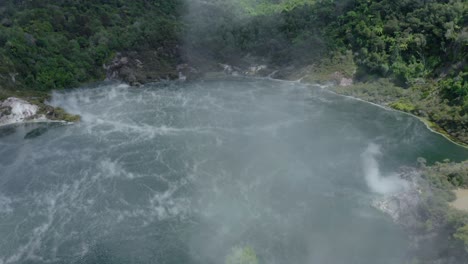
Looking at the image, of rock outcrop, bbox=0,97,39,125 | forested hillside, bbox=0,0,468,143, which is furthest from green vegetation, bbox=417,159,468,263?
rock outcrop, bbox=0,97,39,125

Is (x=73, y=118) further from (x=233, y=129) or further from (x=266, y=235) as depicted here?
(x=266, y=235)

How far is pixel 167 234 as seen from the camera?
135 feet

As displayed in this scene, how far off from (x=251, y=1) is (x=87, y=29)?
47.2 metres

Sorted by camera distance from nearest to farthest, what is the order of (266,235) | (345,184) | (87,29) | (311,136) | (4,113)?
1. (266,235)
2. (345,184)
3. (311,136)
4. (4,113)
5. (87,29)

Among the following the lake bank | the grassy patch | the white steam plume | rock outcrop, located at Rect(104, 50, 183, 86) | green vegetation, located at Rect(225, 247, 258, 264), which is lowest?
rock outcrop, located at Rect(104, 50, 183, 86)

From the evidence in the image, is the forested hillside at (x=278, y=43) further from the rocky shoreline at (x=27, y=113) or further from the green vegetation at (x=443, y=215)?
the green vegetation at (x=443, y=215)

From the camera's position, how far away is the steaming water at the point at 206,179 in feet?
131

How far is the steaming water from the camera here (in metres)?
39.9

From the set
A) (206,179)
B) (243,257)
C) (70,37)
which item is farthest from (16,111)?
(243,257)

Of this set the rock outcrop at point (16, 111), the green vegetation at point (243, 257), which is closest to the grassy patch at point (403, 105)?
the green vegetation at point (243, 257)

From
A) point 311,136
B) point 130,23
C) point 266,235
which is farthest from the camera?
point 130,23

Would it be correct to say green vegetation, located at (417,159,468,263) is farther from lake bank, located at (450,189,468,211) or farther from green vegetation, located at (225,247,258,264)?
green vegetation, located at (225,247,258,264)

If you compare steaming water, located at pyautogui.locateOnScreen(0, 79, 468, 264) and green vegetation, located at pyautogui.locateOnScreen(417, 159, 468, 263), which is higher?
green vegetation, located at pyautogui.locateOnScreen(417, 159, 468, 263)

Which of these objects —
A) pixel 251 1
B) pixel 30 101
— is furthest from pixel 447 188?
pixel 251 1
